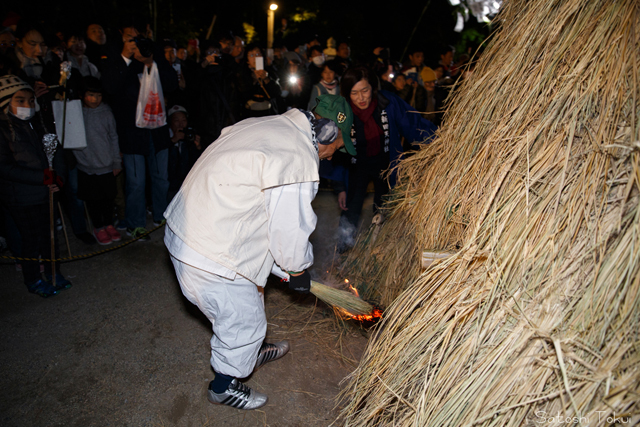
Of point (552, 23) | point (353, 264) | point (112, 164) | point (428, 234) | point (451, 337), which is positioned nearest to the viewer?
point (451, 337)

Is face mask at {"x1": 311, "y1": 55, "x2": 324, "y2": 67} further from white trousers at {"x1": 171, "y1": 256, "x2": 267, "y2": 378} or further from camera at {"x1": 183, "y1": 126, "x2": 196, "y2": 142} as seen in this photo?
white trousers at {"x1": 171, "y1": 256, "x2": 267, "y2": 378}

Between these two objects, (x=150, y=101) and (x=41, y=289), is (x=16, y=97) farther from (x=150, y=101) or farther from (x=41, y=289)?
(x=41, y=289)

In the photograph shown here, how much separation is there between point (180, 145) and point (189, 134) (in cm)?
20

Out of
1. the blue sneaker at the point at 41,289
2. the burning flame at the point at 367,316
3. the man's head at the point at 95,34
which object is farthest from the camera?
the man's head at the point at 95,34

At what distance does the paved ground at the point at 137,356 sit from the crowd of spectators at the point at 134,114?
18.9 inches

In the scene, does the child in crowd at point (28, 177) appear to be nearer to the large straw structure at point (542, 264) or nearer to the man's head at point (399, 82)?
the large straw structure at point (542, 264)

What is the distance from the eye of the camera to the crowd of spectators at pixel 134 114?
3688 mm

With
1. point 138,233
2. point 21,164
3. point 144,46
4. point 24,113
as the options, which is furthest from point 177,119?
point 21,164

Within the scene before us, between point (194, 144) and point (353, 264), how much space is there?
2941mm

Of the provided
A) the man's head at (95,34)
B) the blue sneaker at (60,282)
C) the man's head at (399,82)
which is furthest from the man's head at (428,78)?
the blue sneaker at (60,282)

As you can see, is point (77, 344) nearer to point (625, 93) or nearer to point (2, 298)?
point (2, 298)

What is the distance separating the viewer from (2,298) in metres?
3.53

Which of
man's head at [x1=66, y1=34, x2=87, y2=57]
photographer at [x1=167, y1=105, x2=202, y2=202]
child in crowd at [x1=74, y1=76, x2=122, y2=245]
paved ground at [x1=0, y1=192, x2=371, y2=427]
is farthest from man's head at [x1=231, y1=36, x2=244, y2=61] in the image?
paved ground at [x1=0, y1=192, x2=371, y2=427]

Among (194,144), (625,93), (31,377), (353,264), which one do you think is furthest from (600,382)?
(194,144)
